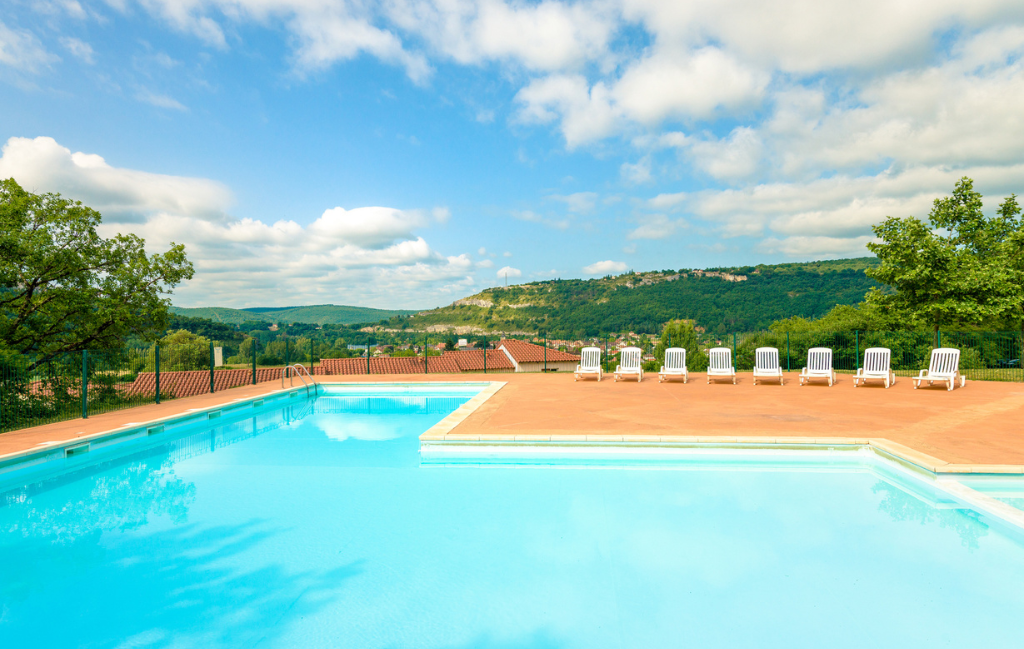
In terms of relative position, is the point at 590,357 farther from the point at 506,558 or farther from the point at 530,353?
the point at 530,353

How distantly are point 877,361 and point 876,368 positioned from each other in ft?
0.62

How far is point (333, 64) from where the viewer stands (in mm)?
13555

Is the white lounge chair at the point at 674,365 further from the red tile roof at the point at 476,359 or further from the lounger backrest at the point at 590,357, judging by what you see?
the red tile roof at the point at 476,359

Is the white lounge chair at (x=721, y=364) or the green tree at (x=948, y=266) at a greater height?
the green tree at (x=948, y=266)

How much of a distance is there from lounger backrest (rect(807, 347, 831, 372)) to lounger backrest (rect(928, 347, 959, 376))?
187 cm

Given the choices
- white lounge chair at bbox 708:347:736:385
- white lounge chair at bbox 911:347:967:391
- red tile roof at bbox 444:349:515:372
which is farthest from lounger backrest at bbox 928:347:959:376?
red tile roof at bbox 444:349:515:372

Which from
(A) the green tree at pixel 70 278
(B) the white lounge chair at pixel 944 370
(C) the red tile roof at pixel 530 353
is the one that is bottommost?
(C) the red tile roof at pixel 530 353

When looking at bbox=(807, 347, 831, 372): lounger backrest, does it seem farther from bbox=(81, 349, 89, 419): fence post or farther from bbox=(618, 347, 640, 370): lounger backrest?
bbox=(81, 349, 89, 419): fence post

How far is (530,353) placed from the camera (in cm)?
3262

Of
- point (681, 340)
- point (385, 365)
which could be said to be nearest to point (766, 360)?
point (385, 365)

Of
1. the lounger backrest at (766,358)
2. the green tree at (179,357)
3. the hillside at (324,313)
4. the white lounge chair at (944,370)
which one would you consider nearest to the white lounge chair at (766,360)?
the lounger backrest at (766,358)

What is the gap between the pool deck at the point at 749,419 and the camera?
5.55 metres

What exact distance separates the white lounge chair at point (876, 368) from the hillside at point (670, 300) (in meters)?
27.4

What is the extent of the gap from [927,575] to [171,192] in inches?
712
